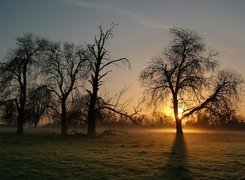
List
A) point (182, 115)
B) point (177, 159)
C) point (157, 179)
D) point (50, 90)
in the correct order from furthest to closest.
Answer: point (182, 115) < point (50, 90) < point (177, 159) < point (157, 179)

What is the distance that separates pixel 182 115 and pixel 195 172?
31.6 m

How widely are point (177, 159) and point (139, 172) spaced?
4622mm

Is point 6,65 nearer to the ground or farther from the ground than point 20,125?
farther from the ground

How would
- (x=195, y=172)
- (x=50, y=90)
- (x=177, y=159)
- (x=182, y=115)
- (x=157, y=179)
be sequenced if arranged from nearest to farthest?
(x=157, y=179)
(x=195, y=172)
(x=177, y=159)
(x=50, y=90)
(x=182, y=115)

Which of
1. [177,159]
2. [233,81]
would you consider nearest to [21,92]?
[233,81]

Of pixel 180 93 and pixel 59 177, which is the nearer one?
pixel 59 177

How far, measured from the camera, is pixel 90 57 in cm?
4388

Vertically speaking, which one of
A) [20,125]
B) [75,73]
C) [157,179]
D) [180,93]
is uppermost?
[75,73]

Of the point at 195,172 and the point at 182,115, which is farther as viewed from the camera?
the point at 182,115

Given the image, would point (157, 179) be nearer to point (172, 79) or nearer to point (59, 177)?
point (59, 177)

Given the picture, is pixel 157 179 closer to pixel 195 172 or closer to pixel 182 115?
pixel 195 172

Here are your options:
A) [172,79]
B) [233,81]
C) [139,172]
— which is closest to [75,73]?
[172,79]

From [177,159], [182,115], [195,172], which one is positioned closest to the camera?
[195,172]

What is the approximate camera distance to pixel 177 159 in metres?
19.8
